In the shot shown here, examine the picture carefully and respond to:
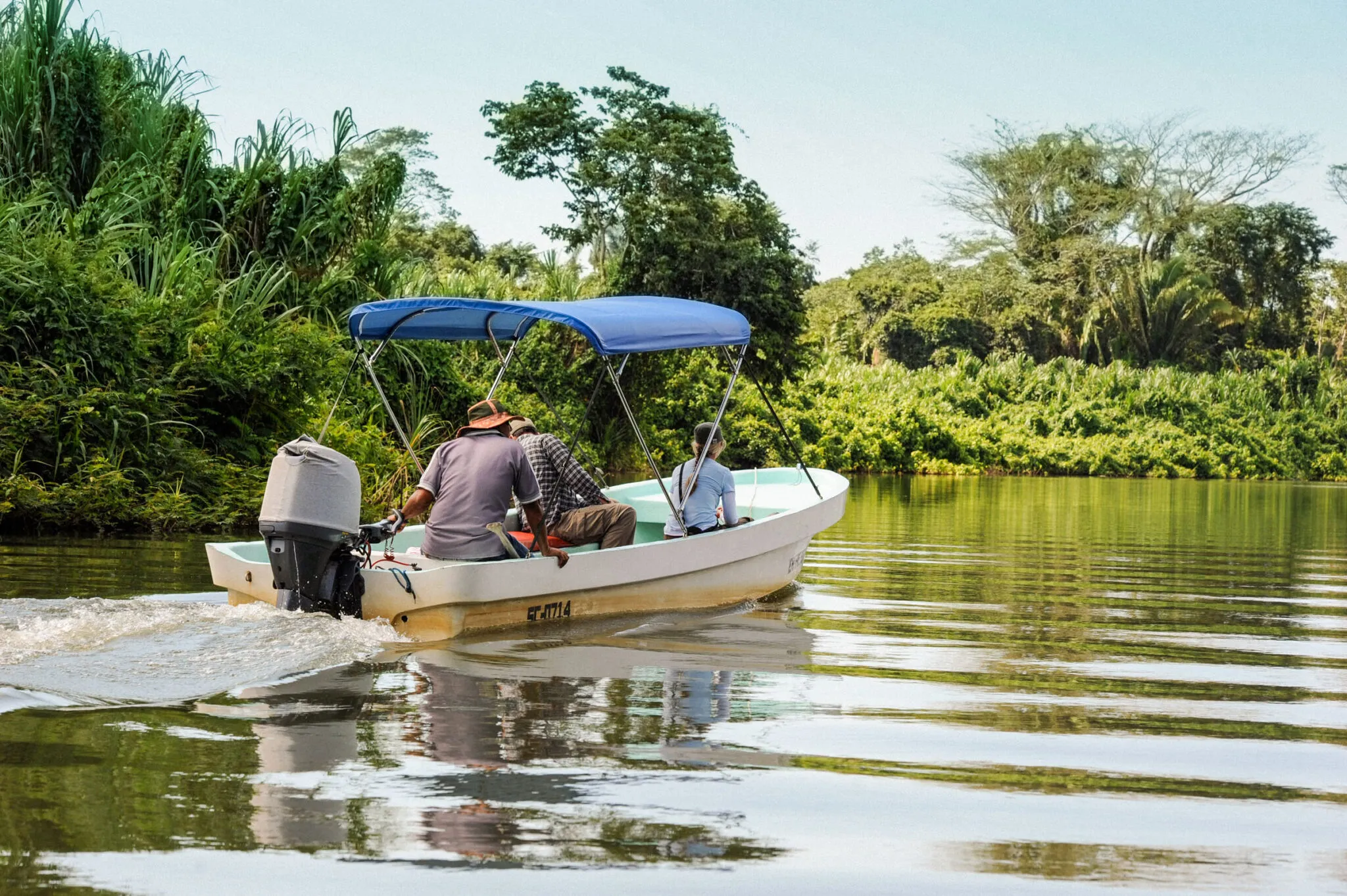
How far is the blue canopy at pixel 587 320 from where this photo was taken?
29.5 ft

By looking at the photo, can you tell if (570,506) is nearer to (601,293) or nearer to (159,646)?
(159,646)

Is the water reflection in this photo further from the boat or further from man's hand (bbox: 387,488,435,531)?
→ man's hand (bbox: 387,488,435,531)

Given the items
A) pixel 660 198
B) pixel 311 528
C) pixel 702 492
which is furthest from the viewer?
pixel 660 198

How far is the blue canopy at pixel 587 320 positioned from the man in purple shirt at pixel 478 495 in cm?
85

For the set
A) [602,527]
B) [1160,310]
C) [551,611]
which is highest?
[1160,310]

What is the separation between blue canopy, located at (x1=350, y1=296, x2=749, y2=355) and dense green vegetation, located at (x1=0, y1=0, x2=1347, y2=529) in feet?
14.6

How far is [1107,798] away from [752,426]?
29.1 m

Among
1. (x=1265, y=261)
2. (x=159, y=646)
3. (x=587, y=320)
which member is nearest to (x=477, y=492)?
(x=587, y=320)

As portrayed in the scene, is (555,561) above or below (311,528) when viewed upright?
below

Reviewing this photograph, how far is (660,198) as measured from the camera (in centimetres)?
2902

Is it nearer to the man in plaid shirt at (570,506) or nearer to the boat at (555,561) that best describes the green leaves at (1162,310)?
the boat at (555,561)

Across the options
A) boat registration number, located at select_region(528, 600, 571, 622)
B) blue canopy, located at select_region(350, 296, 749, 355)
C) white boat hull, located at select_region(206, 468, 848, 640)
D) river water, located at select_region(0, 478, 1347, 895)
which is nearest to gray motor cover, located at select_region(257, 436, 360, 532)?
white boat hull, located at select_region(206, 468, 848, 640)

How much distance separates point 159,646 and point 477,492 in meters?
2.13

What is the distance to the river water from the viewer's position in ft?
12.9
